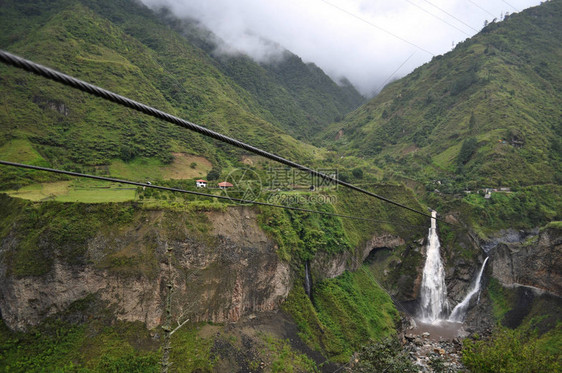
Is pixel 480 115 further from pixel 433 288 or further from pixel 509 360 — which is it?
pixel 509 360

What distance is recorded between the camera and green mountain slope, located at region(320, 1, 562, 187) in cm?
4484

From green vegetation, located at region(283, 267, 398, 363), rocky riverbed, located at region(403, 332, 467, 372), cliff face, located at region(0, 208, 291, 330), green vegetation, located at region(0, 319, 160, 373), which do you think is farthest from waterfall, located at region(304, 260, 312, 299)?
green vegetation, located at region(0, 319, 160, 373)

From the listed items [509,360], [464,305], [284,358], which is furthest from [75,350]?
[464,305]

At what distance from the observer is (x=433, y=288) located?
33844 millimetres

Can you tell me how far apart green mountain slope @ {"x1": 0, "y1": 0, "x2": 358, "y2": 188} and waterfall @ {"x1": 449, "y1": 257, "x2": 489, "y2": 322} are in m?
29.9

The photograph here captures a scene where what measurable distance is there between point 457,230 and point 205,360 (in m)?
31.4

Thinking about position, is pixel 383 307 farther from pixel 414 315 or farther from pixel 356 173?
pixel 356 173

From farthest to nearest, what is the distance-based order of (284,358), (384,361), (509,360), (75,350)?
(284,358) → (384,361) → (75,350) → (509,360)

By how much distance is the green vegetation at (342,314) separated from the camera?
2387 cm

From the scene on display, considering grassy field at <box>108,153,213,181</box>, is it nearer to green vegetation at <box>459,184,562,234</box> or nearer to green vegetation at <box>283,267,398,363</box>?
green vegetation at <box>283,267,398,363</box>

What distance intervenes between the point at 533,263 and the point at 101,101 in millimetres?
55367

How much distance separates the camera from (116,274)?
1919 centimetres

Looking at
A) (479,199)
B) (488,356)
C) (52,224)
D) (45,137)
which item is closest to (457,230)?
(479,199)

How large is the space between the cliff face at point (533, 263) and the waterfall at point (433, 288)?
522 centimetres
